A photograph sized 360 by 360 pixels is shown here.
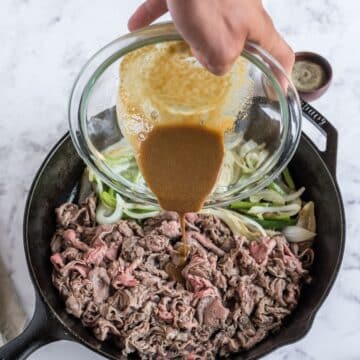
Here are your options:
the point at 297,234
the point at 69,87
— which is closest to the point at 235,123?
the point at 297,234

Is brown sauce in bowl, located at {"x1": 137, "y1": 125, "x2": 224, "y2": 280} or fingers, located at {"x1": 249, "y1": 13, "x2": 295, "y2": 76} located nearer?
fingers, located at {"x1": 249, "y1": 13, "x2": 295, "y2": 76}

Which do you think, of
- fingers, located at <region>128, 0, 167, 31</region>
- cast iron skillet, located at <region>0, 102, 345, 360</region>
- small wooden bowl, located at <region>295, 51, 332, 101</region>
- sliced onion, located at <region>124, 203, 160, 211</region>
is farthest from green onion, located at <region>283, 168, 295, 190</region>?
fingers, located at <region>128, 0, 167, 31</region>

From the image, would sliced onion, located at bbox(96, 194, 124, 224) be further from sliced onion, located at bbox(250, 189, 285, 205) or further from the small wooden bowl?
the small wooden bowl

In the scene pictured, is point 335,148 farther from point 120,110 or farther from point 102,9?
point 102,9

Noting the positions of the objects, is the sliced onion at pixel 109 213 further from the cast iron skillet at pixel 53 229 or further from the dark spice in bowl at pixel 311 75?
the dark spice in bowl at pixel 311 75

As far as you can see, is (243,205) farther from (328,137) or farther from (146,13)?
(146,13)

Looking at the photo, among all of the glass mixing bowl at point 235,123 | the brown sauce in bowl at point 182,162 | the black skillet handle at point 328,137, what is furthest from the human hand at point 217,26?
the black skillet handle at point 328,137

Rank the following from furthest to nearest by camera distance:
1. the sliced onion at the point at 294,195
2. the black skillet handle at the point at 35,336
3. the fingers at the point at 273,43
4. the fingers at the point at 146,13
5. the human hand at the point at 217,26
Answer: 1. the sliced onion at the point at 294,195
2. the fingers at the point at 146,13
3. the black skillet handle at the point at 35,336
4. the fingers at the point at 273,43
5. the human hand at the point at 217,26
